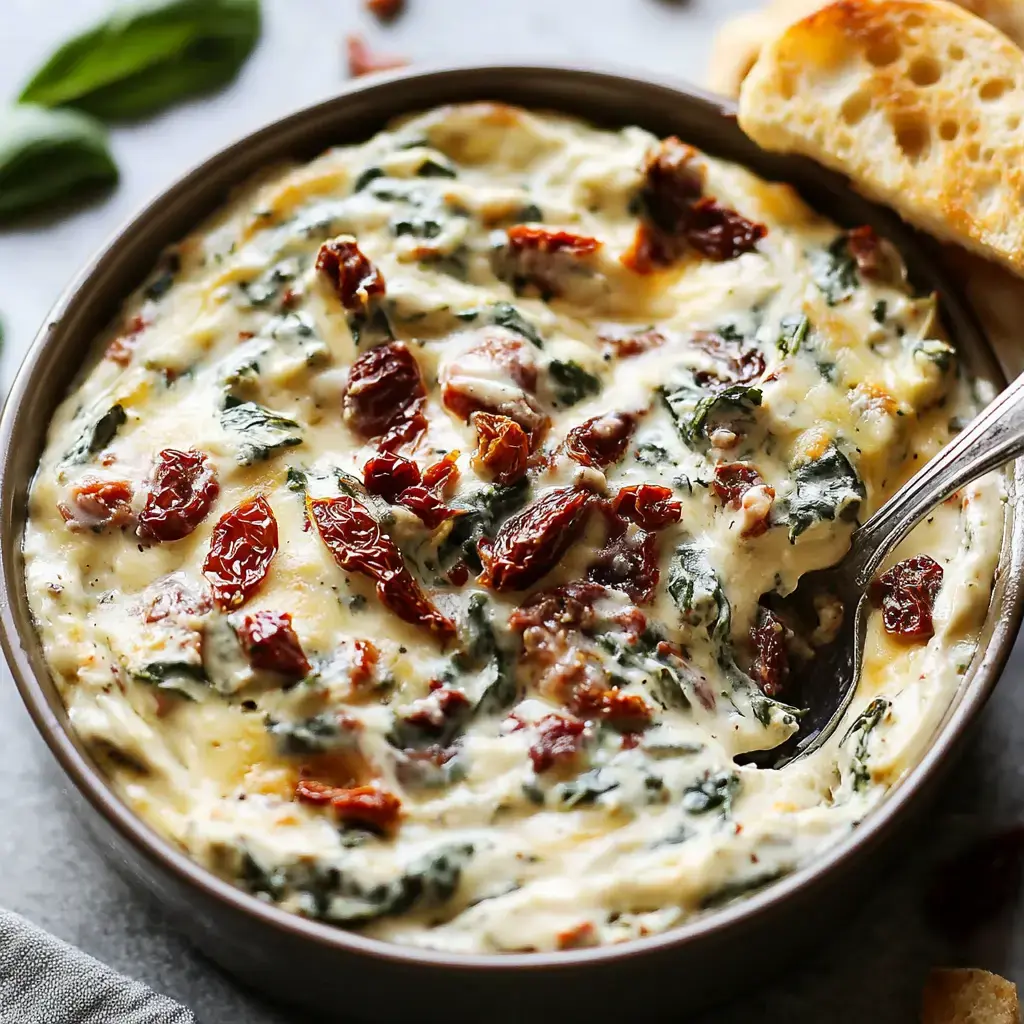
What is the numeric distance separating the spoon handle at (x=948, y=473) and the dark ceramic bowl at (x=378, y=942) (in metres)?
0.18

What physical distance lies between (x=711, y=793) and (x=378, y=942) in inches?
27.3

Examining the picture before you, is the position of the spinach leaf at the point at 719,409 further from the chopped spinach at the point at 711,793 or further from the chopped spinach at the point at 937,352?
the chopped spinach at the point at 711,793

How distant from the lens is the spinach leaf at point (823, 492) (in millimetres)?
2910

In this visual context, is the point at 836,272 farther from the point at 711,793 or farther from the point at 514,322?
the point at 711,793

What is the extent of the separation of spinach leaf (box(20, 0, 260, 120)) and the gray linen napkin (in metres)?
2.50

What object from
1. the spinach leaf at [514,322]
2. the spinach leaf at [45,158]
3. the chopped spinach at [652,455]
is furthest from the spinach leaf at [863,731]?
the spinach leaf at [45,158]

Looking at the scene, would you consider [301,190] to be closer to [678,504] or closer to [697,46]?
[678,504]

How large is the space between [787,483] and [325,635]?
3.45ft

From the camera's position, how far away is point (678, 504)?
291 centimetres

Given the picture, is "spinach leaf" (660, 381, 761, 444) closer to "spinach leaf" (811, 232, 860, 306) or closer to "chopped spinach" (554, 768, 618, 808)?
"spinach leaf" (811, 232, 860, 306)

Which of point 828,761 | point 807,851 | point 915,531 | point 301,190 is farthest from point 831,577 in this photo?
point 301,190

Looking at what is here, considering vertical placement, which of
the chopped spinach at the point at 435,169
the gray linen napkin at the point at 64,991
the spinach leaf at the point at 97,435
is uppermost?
the chopped spinach at the point at 435,169

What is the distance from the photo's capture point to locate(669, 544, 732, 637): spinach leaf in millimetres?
2826

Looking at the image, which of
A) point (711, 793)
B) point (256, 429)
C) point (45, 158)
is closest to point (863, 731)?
point (711, 793)
